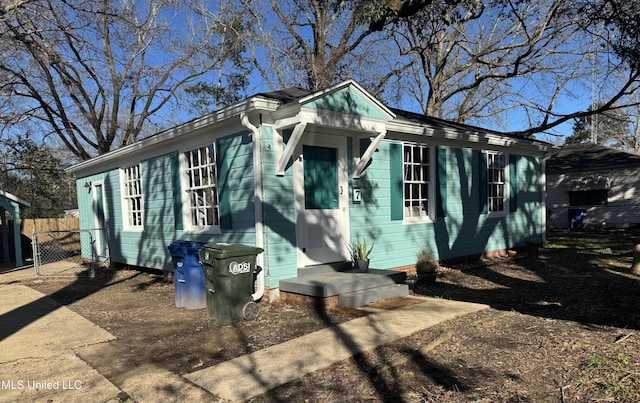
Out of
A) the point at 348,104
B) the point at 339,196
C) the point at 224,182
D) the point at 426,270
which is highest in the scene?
the point at 348,104

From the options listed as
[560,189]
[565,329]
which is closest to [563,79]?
[560,189]

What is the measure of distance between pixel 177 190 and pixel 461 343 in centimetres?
564

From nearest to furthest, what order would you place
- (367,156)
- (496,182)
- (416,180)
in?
(367,156), (416,180), (496,182)

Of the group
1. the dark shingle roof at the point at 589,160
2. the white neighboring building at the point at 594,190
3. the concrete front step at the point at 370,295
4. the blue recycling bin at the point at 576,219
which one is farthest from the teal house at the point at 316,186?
the dark shingle roof at the point at 589,160

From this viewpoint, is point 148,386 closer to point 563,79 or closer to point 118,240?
point 118,240

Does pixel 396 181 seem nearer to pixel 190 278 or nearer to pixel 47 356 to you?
pixel 190 278

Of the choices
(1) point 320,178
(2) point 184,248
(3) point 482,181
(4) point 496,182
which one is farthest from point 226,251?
(4) point 496,182

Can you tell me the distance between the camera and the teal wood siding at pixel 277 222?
6.02m

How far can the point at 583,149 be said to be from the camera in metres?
→ 23.4

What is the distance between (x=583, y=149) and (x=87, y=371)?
2589 centimetres

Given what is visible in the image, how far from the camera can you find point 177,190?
785 centimetres

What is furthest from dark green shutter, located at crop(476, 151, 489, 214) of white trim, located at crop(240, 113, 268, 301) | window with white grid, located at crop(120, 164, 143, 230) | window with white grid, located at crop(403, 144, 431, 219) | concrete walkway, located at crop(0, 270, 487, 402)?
window with white grid, located at crop(120, 164, 143, 230)

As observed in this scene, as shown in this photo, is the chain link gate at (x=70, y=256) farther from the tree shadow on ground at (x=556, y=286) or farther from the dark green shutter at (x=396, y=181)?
the tree shadow on ground at (x=556, y=286)

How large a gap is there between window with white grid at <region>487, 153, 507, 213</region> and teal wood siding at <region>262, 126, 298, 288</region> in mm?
5629
